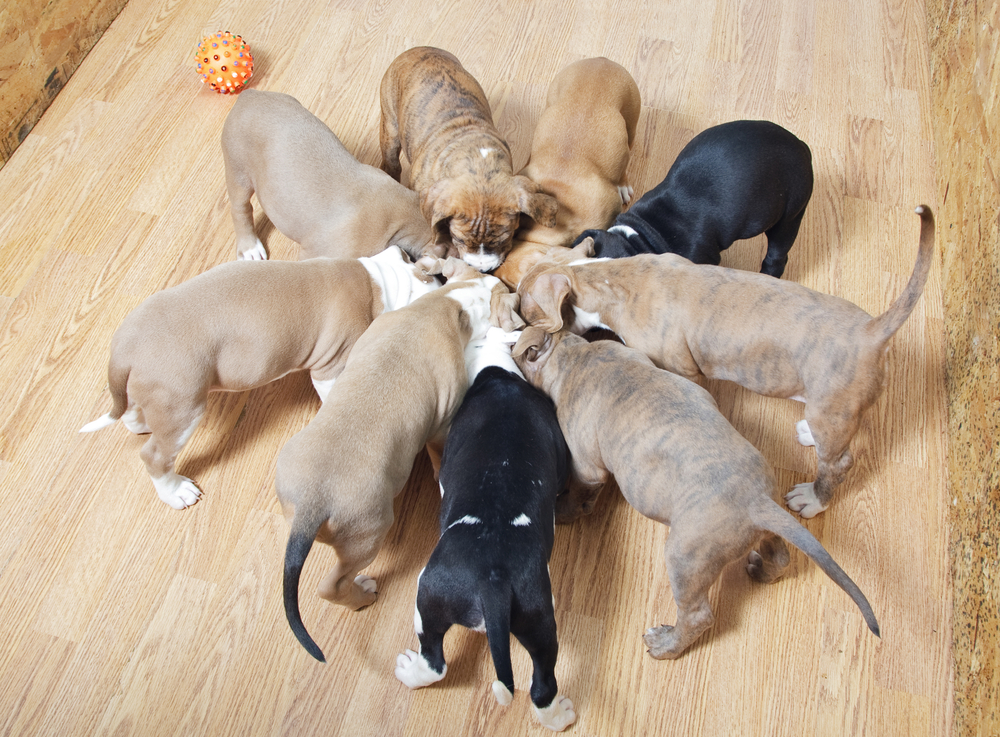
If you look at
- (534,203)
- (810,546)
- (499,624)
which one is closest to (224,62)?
(534,203)

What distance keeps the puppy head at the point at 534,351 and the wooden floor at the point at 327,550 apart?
1.70 feet

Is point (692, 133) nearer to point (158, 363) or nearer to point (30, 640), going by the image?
point (158, 363)

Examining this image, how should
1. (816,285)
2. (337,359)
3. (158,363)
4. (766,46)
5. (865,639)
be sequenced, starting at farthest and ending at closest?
(766,46), (816,285), (337,359), (865,639), (158,363)

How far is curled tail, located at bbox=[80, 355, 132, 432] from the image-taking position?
2213mm

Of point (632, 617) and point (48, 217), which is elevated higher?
point (48, 217)

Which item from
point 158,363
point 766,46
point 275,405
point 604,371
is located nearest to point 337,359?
point 275,405

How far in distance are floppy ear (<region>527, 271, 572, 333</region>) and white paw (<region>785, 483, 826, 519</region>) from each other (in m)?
0.96

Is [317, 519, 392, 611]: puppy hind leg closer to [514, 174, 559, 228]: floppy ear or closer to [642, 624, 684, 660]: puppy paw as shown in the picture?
[642, 624, 684, 660]: puppy paw

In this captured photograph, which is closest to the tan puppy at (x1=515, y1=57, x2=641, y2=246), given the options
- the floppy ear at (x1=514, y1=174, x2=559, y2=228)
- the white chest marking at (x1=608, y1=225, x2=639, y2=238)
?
the floppy ear at (x1=514, y1=174, x2=559, y2=228)

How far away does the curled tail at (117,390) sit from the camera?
7.26 feet

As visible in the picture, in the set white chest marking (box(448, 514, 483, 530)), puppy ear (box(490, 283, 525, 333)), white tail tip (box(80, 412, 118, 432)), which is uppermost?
puppy ear (box(490, 283, 525, 333))

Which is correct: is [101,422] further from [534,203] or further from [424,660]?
[534,203]

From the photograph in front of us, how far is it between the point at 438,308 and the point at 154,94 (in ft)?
7.13

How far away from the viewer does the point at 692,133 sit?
11.6 ft
